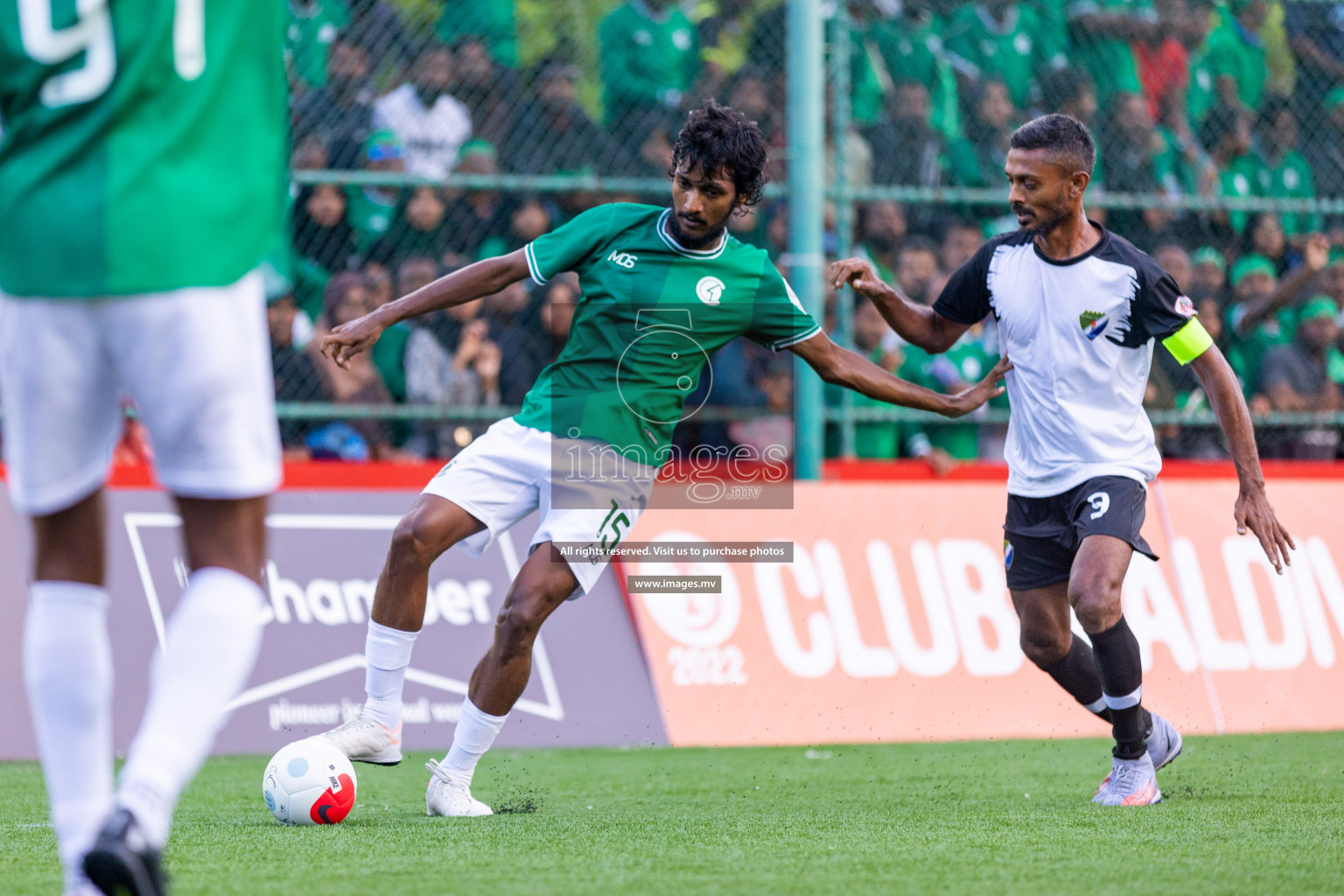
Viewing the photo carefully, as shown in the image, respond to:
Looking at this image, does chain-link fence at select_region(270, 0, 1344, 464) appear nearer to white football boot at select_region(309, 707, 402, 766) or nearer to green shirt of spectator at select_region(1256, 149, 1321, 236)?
green shirt of spectator at select_region(1256, 149, 1321, 236)

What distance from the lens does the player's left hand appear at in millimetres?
5027

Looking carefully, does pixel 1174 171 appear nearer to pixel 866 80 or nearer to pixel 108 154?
pixel 866 80

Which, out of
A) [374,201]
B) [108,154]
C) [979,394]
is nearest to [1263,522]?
[979,394]

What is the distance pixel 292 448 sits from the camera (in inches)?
319

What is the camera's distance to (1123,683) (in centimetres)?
529

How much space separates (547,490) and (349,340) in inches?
33.4

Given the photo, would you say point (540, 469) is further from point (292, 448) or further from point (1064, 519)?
point (292, 448)

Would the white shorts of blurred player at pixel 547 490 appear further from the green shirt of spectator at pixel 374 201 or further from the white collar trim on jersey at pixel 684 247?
the green shirt of spectator at pixel 374 201

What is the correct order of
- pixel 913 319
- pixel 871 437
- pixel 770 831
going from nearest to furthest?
pixel 770 831 < pixel 913 319 < pixel 871 437

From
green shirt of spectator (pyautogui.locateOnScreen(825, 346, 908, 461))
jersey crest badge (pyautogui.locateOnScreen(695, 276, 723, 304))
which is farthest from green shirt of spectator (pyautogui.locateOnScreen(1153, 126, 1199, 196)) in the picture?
jersey crest badge (pyautogui.locateOnScreen(695, 276, 723, 304))

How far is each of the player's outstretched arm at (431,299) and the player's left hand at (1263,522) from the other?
2.48 meters

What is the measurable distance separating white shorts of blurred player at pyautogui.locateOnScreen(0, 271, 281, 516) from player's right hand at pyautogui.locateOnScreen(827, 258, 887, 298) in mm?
2944

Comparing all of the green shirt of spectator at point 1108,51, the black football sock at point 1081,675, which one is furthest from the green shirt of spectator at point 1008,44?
the black football sock at point 1081,675

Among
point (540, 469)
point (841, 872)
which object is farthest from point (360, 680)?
point (841, 872)
